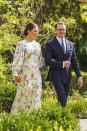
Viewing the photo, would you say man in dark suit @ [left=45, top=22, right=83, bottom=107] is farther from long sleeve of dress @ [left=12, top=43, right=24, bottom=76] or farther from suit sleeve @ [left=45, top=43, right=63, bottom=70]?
long sleeve of dress @ [left=12, top=43, right=24, bottom=76]

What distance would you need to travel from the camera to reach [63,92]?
504 cm

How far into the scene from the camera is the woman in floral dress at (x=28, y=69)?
507cm

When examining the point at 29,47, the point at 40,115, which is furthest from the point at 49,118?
the point at 29,47

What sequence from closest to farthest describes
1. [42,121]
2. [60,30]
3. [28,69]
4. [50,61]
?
[42,121] → [50,61] → [60,30] → [28,69]

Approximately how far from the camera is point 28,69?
519 centimetres

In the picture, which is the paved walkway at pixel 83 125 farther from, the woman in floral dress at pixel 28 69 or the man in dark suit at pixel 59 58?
the woman in floral dress at pixel 28 69

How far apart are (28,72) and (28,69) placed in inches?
2.3

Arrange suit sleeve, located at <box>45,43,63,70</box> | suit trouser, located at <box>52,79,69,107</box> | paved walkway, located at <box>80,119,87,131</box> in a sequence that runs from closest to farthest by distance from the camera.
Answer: paved walkway, located at <box>80,119,87,131</box>
suit sleeve, located at <box>45,43,63,70</box>
suit trouser, located at <box>52,79,69,107</box>

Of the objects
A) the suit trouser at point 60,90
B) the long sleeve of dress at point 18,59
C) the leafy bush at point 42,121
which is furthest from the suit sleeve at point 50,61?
the leafy bush at point 42,121

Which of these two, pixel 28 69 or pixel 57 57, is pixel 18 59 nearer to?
pixel 28 69

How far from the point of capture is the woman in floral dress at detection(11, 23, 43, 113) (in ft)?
16.6

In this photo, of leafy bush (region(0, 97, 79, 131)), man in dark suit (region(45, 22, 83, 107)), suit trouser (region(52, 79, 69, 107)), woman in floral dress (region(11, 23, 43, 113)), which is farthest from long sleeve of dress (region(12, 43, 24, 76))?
leafy bush (region(0, 97, 79, 131))

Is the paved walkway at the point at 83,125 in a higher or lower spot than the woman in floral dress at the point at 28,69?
lower

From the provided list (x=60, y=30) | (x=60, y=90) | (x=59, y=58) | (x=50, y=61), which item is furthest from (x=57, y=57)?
(x=60, y=90)
